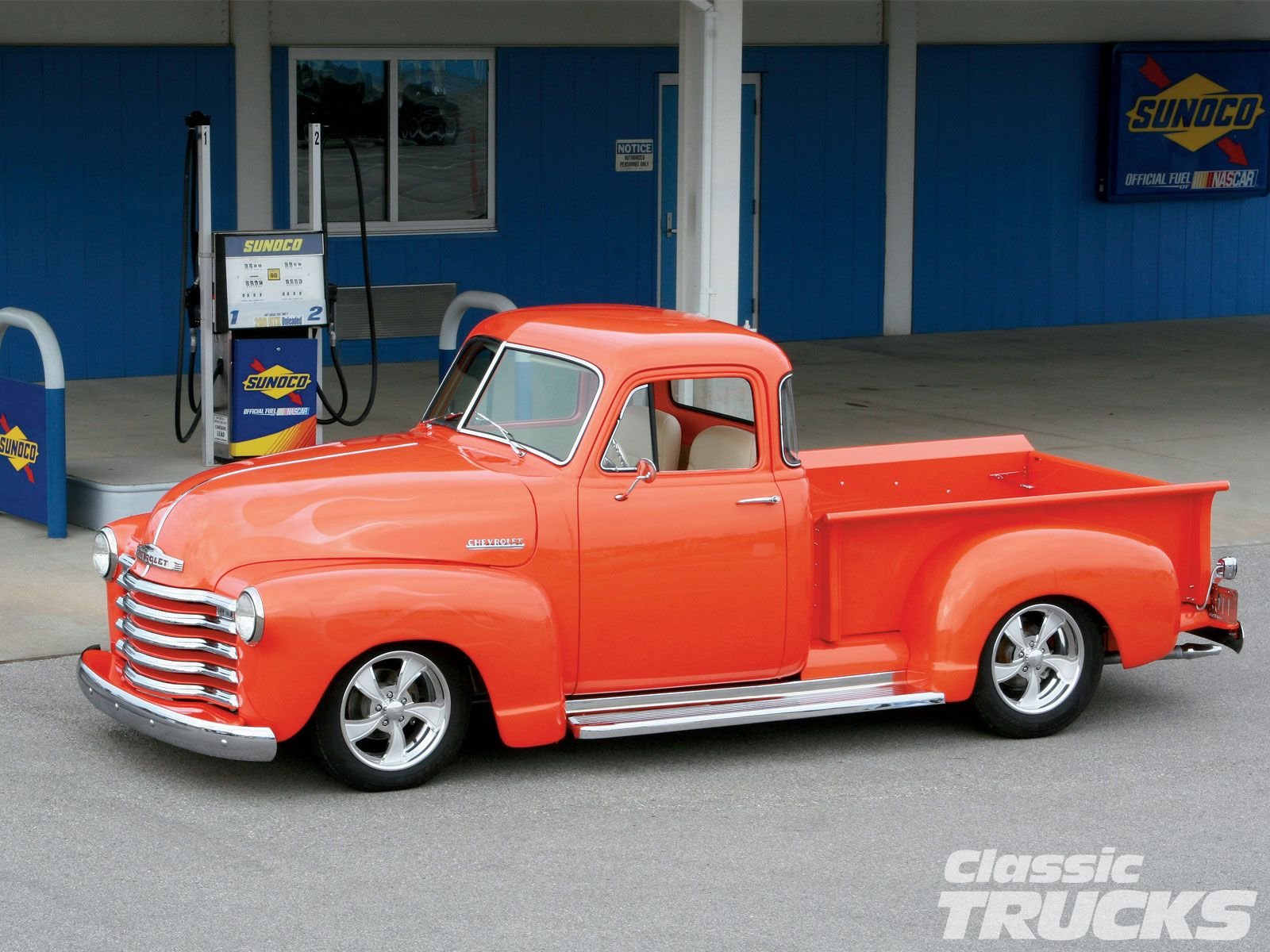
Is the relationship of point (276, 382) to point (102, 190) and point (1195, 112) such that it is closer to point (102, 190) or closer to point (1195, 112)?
point (102, 190)

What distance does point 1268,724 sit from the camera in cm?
770

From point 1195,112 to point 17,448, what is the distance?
560 inches

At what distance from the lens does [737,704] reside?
7098mm

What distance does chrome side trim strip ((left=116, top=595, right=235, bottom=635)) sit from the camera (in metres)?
6.48

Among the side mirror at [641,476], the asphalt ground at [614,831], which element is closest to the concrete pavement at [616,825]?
the asphalt ground at [614,831]

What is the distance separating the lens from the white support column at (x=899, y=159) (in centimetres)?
1867

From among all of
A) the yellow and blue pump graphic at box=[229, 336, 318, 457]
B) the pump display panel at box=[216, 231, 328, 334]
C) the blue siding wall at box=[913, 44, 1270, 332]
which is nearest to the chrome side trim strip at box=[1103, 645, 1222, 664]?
the yellow and blue pump graphic at box=[229, 336, 318, 457]

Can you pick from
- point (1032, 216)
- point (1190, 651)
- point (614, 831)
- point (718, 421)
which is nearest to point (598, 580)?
point (614, 831)

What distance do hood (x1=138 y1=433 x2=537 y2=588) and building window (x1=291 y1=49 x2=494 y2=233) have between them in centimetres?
968

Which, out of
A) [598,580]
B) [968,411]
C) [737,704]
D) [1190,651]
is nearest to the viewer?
[598,580]

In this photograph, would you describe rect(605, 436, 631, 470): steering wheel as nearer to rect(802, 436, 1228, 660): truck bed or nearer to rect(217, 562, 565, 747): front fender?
rect(217, 562, 565, 747): front fender

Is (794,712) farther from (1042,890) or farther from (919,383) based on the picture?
(919,383)

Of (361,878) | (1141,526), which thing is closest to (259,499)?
(361,878)

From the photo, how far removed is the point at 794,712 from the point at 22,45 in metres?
10.6
